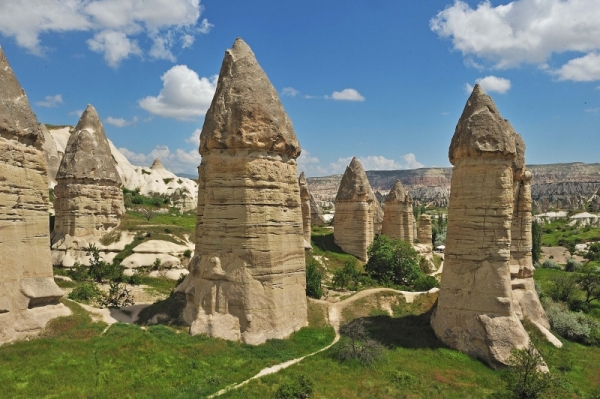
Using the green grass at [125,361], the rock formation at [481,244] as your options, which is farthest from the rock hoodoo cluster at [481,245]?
the green grass at [125,361]

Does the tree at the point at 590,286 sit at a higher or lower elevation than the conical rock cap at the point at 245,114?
lower

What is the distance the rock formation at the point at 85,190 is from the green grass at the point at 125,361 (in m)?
15.2

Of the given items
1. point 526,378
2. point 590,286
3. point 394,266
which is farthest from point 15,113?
point 590,286

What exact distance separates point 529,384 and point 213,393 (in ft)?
33.1

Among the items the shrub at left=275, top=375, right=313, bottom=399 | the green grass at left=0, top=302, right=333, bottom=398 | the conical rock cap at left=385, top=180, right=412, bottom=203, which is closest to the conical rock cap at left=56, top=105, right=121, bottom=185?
the green grass at left=0, top=302, right=333, bottom=398

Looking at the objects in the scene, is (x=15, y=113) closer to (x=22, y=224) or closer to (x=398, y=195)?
(x=22, y=224)

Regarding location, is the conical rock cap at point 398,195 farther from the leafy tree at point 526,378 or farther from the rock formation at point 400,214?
the leafy tree at point 526,378

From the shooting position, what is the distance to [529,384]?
Result: 45.1 ft

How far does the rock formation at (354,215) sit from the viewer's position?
127 ft

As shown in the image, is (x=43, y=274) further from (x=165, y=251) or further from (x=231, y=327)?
(x=165, y=251)

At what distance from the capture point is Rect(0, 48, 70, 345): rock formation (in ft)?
47.6

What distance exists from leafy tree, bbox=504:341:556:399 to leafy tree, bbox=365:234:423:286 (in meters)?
16.9

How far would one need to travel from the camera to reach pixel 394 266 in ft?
106

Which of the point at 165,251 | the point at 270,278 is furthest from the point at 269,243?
the point at 165,251
